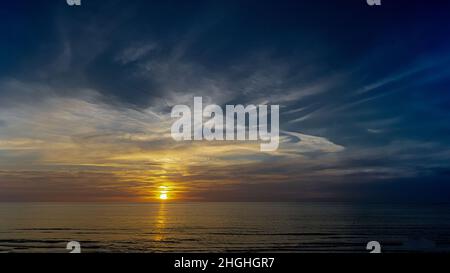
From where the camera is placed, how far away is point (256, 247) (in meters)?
36.5
